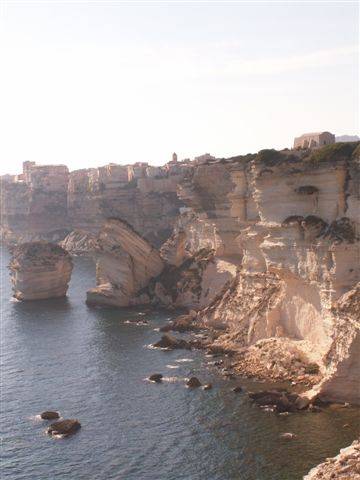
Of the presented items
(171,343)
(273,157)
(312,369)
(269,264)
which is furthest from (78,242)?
(312,369)

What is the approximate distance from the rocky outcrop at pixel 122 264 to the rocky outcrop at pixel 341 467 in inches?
2090

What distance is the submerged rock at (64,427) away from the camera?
45125 mm

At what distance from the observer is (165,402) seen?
163 feet

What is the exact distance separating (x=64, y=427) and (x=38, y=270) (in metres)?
52.5

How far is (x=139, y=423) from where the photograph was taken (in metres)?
46.4

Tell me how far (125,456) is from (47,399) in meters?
13.0

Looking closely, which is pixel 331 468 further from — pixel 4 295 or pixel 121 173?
pixel 121 173

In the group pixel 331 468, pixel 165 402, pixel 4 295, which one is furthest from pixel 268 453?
pixel 4 295

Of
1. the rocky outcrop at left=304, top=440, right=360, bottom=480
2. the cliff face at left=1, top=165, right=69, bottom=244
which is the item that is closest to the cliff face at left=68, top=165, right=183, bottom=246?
the cliff face at left=1, top=165, right=69, bottom=244

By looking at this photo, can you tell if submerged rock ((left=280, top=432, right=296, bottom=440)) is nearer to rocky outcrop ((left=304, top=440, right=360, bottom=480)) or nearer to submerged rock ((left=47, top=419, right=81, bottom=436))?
rocky outcrop ((left=304, top=440, right=360, bottom=480))

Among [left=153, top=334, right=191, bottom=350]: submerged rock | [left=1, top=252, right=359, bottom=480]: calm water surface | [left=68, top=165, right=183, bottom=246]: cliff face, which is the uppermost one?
[left=68, top=165, right=183, bottom=246]: cliff face

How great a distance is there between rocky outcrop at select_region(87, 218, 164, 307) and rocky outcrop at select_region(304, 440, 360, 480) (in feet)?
174

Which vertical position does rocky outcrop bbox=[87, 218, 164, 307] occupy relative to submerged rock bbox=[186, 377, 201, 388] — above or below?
above

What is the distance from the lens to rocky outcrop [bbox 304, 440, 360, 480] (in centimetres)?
3303
